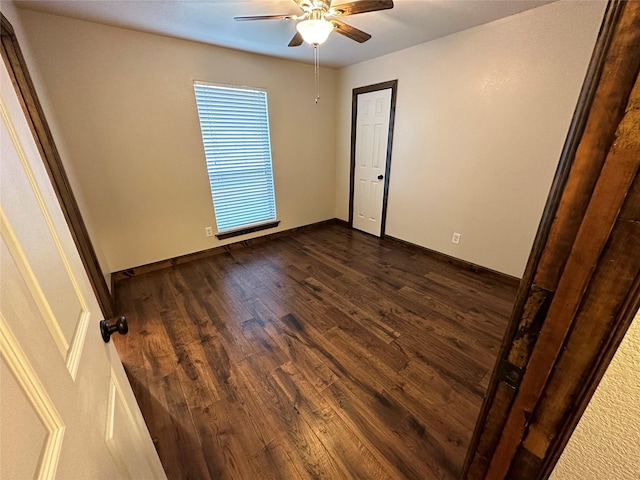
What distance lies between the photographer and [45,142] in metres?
1.72

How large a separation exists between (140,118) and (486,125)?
3.39 metres

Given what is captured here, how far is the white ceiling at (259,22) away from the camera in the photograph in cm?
193

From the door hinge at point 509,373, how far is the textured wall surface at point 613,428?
9 centimetres

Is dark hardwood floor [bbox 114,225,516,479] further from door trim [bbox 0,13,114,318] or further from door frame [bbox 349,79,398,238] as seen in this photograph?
door frame [bbox 349,79,398,238]

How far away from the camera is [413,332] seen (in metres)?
2.02

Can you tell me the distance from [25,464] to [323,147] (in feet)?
13.3

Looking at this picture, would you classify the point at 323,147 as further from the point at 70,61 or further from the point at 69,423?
the point at 69,423

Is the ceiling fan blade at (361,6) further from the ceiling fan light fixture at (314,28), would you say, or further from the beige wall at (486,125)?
the beige wall at (486,125)

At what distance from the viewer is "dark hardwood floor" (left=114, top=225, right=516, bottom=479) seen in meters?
1.27

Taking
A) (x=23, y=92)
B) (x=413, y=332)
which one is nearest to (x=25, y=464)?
(x=413, y=332)

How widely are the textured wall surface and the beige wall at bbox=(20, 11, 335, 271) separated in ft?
10.4

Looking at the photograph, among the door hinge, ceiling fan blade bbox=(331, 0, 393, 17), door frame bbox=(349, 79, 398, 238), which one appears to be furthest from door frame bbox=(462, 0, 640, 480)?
door frame bbox=(349, 79, 398, 238)

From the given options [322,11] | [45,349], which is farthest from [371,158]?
[45,349]

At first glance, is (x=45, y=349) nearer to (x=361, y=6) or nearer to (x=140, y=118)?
(x=361, y=6)
